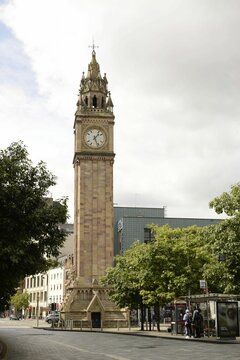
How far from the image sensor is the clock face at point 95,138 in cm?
8544

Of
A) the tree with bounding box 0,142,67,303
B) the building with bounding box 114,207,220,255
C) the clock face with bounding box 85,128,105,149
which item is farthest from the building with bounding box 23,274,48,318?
the tree with bounding box 0,142,67,303

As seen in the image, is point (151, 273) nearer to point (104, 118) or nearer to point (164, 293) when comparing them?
point (164, 293)

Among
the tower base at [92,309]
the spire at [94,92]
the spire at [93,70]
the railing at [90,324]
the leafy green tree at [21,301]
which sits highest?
the spire at [93,70]

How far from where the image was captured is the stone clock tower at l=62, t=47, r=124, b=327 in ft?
260

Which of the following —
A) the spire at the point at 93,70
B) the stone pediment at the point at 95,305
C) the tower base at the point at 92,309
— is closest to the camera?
the tower base at the point at 92,309

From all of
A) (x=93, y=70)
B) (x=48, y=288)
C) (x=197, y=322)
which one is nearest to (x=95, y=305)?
(x=93, y=70)

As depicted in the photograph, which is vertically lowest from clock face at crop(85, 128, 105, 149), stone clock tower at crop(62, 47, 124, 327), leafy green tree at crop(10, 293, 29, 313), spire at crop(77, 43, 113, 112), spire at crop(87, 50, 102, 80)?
leafy green tree at crop(10, 293, 29, 313)

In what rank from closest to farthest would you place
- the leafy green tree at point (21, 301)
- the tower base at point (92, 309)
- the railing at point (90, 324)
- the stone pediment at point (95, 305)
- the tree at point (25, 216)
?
the tree at point (25, 216), the railing at point (90, 324), the tower base at point (92, 309), the stone pediment at point (95, 305), the leafy green tree at point (21, 301)

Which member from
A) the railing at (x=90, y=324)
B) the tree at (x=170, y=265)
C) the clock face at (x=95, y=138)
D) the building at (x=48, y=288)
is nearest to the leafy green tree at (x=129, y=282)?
the tree at (x=170, y=265)

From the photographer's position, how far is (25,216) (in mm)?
25672

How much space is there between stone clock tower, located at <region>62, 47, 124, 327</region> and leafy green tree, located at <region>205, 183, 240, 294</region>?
41363 millimetres

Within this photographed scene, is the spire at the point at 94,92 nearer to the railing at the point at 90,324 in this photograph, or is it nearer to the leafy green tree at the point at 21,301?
the railing at the point at 90,324

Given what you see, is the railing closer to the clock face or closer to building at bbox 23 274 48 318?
the clock face

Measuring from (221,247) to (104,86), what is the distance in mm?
57717
